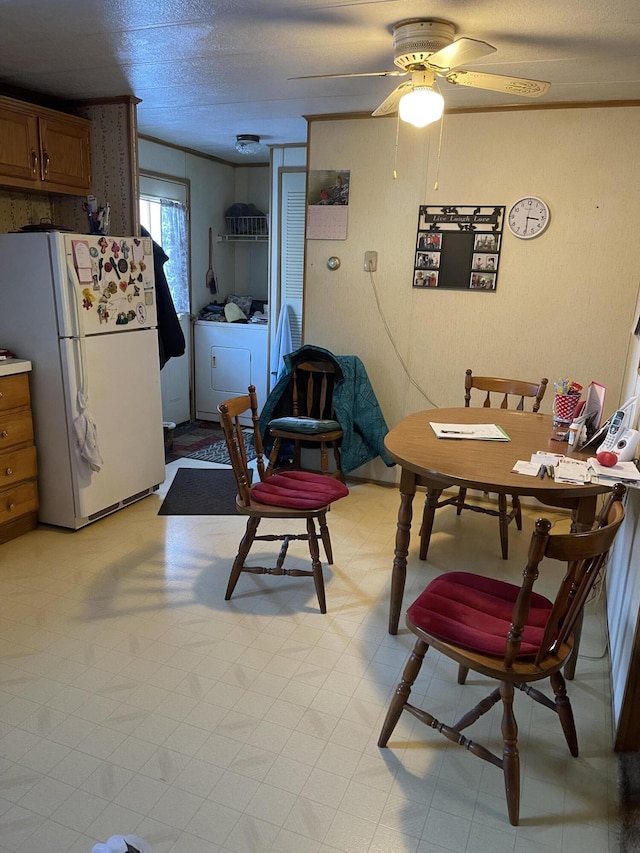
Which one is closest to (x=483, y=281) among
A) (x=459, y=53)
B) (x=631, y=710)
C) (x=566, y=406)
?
(x=566, y=406)

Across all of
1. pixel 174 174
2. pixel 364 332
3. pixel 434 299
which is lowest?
pixel 364 332

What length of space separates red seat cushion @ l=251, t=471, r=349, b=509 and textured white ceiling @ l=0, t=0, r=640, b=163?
179 cm

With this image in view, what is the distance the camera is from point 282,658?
224cm

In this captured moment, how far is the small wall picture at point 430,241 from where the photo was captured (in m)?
3.67

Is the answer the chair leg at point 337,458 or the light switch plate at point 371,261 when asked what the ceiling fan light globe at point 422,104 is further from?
the chair leg at point 337,458

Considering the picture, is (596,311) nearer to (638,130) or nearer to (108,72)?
(638,130)

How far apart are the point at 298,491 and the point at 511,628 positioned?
127 centimetres

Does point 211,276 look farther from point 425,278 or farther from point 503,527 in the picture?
point 503,527

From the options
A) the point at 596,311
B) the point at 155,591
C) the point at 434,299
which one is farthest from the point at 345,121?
the point at 155,591

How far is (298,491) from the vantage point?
2.62m

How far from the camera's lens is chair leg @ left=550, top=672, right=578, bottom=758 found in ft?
5.73

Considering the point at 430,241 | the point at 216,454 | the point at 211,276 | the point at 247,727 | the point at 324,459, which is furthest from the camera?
the point at 211,276

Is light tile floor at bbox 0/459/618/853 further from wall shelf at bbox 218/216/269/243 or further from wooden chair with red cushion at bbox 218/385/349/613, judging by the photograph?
wall shelf at bbox 218/216/269/243

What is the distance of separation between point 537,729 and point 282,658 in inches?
34.9
